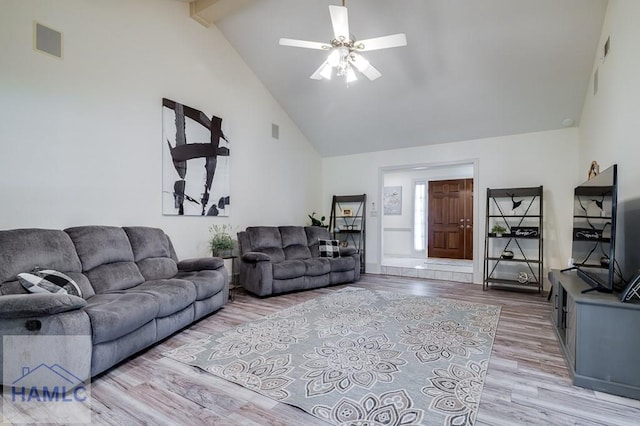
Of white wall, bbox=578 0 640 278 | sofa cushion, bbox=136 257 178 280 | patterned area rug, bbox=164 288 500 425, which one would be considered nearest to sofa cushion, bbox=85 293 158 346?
patterned area rug, bbox=164 288 500 425

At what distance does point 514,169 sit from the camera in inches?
205

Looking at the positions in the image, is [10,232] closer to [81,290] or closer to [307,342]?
[81,290]

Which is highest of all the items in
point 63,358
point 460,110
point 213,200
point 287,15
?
point 287,15

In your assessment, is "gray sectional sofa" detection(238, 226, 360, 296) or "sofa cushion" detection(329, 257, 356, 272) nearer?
"gray sectional sofa" detection(238, 226, 360, 296)

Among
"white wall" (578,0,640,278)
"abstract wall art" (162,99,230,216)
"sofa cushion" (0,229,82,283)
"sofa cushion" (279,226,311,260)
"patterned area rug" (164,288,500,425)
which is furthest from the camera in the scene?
"sofa cushion" (279,226,311,260)

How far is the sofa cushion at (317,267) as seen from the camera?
15.8 feet

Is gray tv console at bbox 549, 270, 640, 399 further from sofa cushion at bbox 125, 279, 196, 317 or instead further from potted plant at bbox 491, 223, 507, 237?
sofa cushion at bbox 125, 279, 196, 317

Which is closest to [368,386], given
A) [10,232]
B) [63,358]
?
[63,358]

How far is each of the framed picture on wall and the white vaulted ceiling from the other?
2721 millimetres

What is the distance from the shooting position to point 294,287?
183 inches

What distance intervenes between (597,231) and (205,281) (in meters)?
3.69

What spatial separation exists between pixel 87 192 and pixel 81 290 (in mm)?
1145

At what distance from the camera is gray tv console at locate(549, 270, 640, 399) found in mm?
1969

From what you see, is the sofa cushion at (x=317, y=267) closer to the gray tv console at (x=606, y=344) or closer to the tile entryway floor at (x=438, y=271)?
the tile entryway floor at (x=438, y=271)
